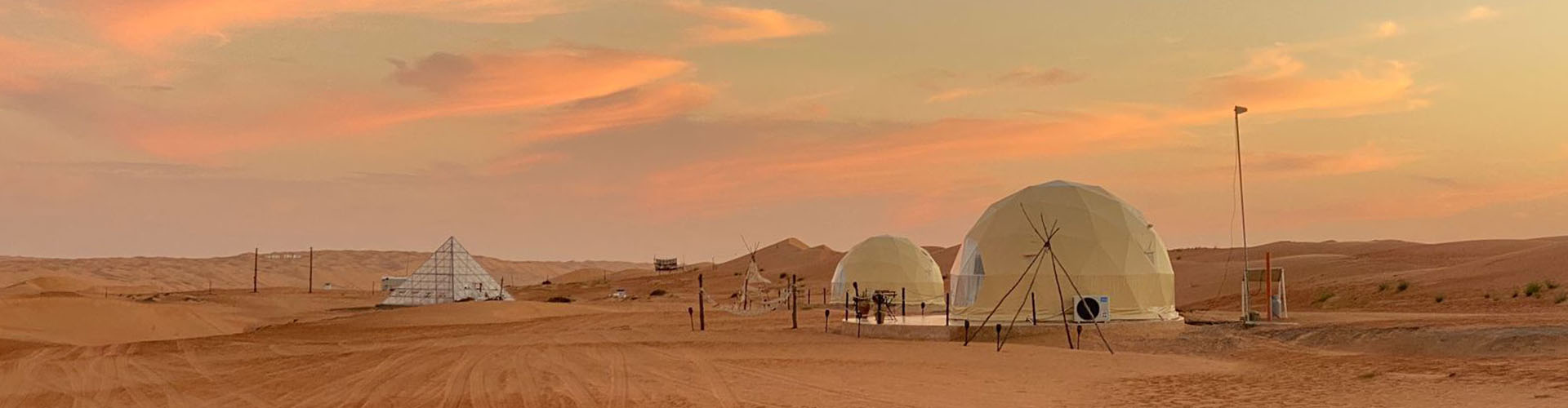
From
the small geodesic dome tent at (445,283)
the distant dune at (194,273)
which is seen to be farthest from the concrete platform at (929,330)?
the distant dune at (194,273)

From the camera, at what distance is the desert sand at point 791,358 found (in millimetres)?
17234

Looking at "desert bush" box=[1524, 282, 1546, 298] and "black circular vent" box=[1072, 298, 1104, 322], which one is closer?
"black circular vent" box=[1072, 298, 1104, 322]

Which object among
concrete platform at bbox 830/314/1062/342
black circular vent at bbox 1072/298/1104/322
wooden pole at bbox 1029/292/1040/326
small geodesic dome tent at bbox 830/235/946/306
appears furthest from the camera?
small geodesic dome tent at bbox 830/235/946/306

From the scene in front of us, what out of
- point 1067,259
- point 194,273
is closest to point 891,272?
point 1067,259

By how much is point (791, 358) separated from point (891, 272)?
32169 mm

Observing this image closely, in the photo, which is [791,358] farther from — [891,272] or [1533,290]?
[891,272]

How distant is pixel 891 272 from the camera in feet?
182

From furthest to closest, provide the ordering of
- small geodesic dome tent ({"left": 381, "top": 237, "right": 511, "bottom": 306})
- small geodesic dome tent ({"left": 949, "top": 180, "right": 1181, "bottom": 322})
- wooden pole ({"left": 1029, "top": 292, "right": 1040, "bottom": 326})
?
small geodesic dome tent ({"left": 381, "top": 237, "right": 511, "bottom": 306}) < small geodesic dome tent ({"left": 949, "top": 180, "right": 1181, "bottom": 322}) < wooden pole ({"left": 1029, "top": 292, "right": 1040, "bottom": 326})

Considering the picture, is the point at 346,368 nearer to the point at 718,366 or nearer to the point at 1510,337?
the point at 718,366

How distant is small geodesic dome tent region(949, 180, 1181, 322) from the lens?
3216 cm

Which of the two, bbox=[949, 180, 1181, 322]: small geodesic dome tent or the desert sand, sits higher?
bbox=[949, 180, 1181, 322]: small geodesic dome tent

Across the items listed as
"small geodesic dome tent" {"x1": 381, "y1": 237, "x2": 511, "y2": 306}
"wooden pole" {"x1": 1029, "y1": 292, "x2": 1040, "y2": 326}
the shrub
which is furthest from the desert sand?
"small geodesic dome tent" {"x1": 381, "y1": 237, "x2": 511, "y2": 306}

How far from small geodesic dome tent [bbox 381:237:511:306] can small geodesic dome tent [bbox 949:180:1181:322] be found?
32256 mm

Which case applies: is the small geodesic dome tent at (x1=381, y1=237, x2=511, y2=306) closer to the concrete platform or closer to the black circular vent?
the concrete platform
